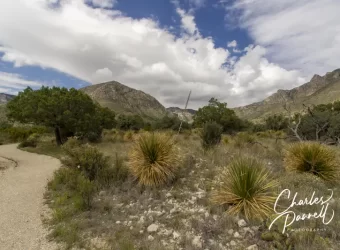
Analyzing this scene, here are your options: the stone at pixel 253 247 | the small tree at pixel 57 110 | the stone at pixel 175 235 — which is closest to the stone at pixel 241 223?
the stone at pixel 253 247

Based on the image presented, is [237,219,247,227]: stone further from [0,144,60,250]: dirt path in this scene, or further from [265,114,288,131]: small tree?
[265,114,288,131]: small tree

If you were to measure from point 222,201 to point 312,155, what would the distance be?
4.22 m

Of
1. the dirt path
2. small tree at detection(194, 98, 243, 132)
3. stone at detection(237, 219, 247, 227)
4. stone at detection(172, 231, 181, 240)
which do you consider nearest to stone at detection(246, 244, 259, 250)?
stone at detection(237, 219, 247, 227)

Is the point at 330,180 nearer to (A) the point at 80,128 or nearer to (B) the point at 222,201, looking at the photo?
(B) the point at 222,201

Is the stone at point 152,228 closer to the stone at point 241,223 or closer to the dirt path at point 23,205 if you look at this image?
the stone at point 241,223

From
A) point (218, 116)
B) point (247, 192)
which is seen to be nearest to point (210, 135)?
point (247, 192)

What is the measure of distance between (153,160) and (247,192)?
10.7ft

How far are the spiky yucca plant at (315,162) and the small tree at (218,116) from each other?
24571mm

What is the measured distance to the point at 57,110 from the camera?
56.7ft

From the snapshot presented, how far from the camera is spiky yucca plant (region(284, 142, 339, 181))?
777cm

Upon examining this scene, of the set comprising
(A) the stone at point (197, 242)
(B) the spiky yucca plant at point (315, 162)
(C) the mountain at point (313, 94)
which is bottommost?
(A) the stone at point (197, 242)

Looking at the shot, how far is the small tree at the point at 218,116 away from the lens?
3340 centimetres

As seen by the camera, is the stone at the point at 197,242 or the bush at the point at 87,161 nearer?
the stone at the point at 197,242

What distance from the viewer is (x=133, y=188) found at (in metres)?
7.39
